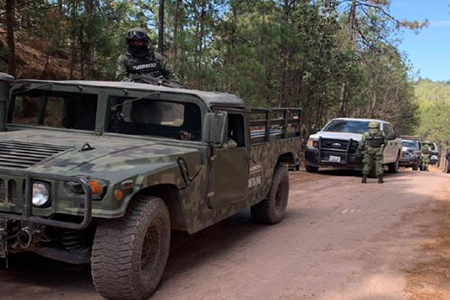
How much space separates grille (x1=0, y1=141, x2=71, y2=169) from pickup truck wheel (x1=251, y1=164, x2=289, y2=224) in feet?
11.6

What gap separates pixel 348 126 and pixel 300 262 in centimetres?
1099

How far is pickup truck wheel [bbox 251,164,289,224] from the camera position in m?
7.08

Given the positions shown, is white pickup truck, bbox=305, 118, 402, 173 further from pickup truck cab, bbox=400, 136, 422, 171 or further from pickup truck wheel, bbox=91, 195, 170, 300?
pickup truck wheel, bbox=91, 195, 170, 300

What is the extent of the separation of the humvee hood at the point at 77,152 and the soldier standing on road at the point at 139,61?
5.48 feet

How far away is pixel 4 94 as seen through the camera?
16.9 feet

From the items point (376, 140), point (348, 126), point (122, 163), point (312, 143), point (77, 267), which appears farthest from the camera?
point (348, 126)

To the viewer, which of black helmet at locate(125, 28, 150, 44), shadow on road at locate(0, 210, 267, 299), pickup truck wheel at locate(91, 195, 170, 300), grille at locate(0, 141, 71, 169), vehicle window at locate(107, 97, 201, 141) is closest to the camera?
pickup truck wheel at locate(91, 195, 170, 300)

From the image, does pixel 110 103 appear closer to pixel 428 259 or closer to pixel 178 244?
pixel 178 244

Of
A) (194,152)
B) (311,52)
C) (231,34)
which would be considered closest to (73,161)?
(194,152)

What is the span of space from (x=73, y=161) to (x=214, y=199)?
1.69m

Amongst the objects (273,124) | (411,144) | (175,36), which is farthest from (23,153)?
(411,144)

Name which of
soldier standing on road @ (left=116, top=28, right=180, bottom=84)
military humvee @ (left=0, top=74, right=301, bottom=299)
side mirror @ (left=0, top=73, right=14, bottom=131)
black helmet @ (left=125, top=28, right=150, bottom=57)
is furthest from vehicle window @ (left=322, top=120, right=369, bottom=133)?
side mirror @ (left=0, top=73, right=14, bottom=131)

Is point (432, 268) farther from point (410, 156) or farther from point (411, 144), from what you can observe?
point (411, 144)

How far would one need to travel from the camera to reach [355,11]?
2288 cm
